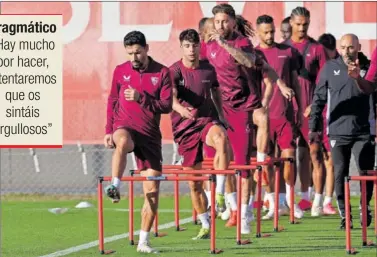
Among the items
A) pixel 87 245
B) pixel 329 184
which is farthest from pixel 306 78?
pixel 87 245

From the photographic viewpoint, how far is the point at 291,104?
18.0 metres

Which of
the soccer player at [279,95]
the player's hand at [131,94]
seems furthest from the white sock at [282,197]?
the player's hand at [131,94]

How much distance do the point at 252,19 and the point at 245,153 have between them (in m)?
4.64

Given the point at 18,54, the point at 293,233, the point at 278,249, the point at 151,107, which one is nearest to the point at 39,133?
the point at 18,54

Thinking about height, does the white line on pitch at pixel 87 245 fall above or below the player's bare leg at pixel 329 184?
below

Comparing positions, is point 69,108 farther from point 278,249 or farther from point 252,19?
point 278,249

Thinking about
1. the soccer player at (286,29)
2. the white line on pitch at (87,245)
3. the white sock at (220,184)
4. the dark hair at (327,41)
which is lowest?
the white line on pitch at (87,245)

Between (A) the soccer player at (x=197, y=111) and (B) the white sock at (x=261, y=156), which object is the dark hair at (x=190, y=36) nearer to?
(A) the soccer player at (x=197, y=111)

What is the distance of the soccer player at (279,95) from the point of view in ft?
57.3

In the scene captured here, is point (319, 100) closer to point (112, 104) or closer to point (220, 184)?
point (220, 184)

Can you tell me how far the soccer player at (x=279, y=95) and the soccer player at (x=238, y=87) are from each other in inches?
39.2

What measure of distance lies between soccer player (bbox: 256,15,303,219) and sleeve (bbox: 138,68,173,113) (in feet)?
12.9

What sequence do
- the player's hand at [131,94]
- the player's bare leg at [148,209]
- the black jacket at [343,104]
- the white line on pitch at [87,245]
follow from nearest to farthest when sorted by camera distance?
the player's hand at [131,94] < the player's bare leg at [148,209] < the white line on pitch at [87,245] < the black jacket at [343,104]

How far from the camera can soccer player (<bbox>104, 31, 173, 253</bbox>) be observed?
43.9 ft
